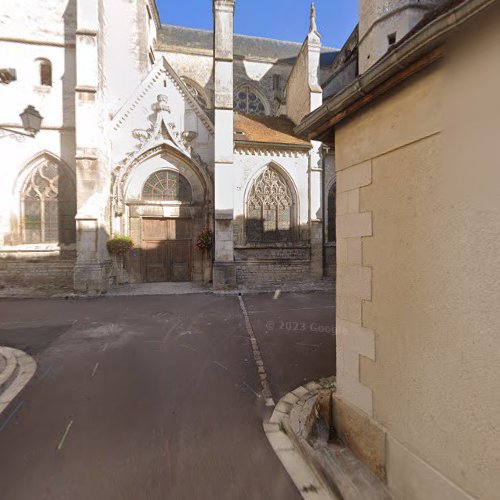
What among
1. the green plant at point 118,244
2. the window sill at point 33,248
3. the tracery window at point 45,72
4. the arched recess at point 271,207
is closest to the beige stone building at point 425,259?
the arched recess at point 271,207

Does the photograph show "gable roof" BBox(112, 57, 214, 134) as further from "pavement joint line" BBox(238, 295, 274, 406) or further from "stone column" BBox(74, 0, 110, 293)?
"pavement joint line" BBox(238, 295, 274, 406)

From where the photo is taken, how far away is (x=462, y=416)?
5.35ft

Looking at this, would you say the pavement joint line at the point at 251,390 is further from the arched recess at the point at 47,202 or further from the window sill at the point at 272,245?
the arched recess at the point at 47,202

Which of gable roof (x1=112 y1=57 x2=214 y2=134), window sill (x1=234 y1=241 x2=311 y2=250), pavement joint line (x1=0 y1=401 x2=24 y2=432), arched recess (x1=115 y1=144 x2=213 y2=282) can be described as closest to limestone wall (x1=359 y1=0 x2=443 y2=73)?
gable roof (x1=112 y1=57 x2=214 y2=134)

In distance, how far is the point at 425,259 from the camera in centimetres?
183

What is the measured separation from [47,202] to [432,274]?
1355 cm

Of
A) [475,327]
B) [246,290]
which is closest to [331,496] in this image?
[475,327]

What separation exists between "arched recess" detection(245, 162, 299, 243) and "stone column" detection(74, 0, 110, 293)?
5994 mm

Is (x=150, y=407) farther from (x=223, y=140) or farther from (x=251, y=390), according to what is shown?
(x=223, y=140)

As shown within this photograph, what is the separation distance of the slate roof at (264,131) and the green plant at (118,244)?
6301mm

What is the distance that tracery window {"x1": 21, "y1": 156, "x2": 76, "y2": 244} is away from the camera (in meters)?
10.9

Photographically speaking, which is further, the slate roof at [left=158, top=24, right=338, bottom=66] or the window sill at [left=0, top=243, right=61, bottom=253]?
the slate roof at [left=158, top=24, right=338, bottom=66]

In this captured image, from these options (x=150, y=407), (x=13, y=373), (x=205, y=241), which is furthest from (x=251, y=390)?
(x=205, y=241)

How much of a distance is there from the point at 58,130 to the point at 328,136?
1234 cm
